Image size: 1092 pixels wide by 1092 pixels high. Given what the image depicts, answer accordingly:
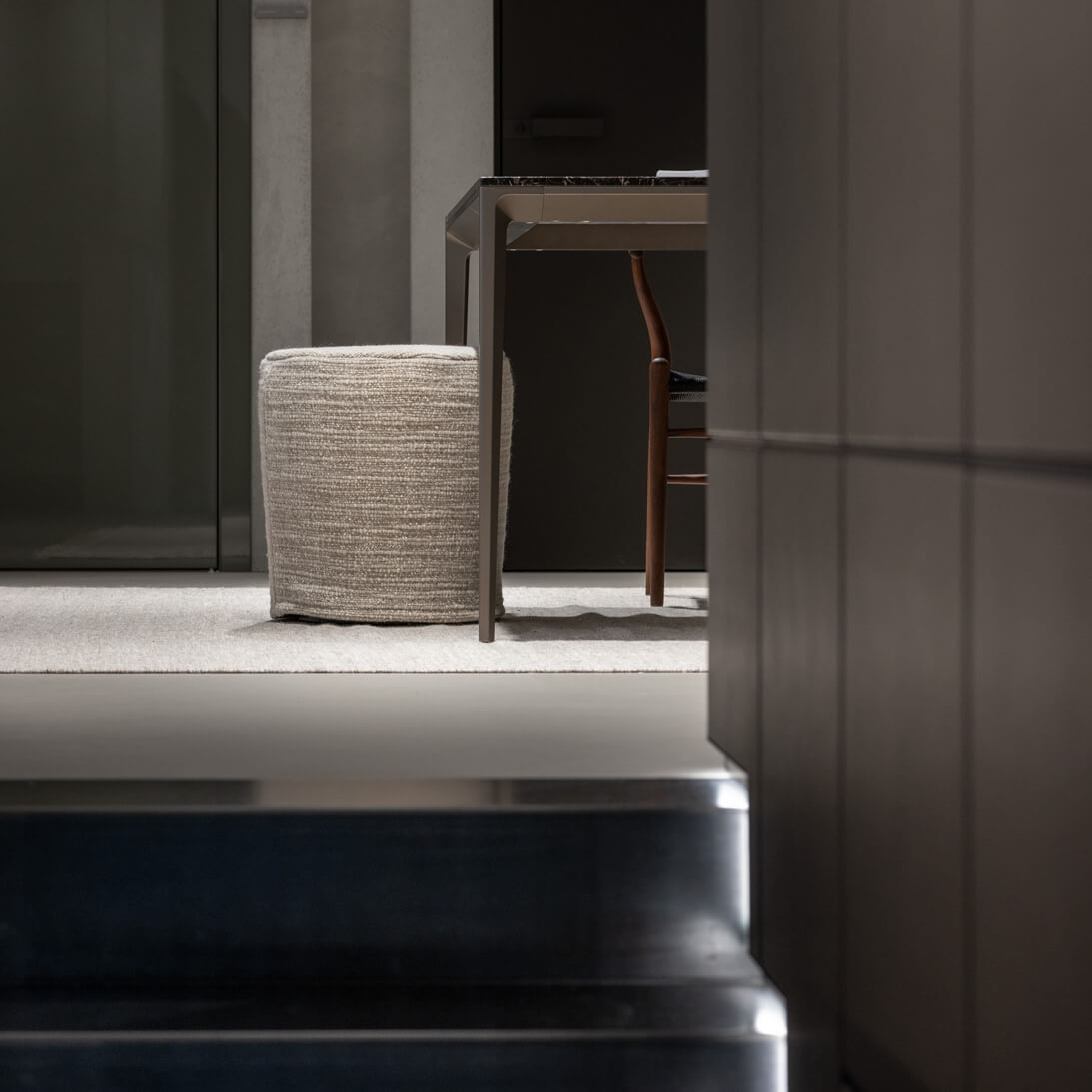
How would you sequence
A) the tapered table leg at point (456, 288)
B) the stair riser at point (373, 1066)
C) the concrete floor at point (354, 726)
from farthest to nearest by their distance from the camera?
the tapered table leg at point (456, 288) < the concrete floor at point (354, 726) < the stair riser at point (373, 1066)

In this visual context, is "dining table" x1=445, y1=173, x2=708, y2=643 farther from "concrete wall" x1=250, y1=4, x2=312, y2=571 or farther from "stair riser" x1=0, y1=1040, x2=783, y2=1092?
"concrete wall" x1=250, y1=4, x2=312, y2=571

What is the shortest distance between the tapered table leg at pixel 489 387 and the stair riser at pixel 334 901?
118 cm

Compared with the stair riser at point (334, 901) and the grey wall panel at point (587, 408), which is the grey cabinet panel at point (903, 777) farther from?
the grey wall panel at point (587, 408)

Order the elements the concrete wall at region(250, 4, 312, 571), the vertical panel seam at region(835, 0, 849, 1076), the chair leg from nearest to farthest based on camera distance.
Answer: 1. the vertical panel seam at region(835, 0, 849, 1076)
2. the chair leg
3. the concrete wall at region(250, 4, 312, 571)

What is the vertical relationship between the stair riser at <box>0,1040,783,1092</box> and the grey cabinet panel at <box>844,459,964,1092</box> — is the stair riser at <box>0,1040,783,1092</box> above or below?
below

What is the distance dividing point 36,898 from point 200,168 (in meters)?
3.37

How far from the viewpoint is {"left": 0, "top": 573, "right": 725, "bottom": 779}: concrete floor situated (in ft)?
4.63

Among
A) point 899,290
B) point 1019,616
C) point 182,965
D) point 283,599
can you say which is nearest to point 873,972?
point 1019,616

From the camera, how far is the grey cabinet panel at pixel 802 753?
3.56 feet

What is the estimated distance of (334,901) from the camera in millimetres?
1281

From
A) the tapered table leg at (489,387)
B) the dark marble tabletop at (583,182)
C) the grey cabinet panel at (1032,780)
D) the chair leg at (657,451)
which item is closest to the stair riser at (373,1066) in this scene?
the grey cabinet panel at (1032,780)

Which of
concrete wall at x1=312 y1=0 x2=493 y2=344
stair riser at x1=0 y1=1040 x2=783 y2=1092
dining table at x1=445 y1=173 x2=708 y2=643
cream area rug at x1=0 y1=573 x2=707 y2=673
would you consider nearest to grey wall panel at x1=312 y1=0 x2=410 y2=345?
concrete wall at x1=312 y1=0 x2=493 y2=344

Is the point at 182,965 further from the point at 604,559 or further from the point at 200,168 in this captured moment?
the point at 200,168

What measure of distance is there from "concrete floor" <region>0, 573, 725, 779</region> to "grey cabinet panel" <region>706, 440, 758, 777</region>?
4 centimetres
